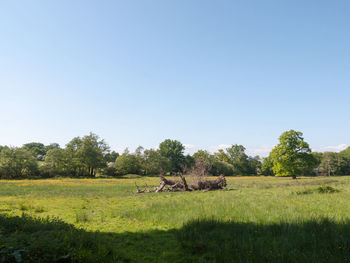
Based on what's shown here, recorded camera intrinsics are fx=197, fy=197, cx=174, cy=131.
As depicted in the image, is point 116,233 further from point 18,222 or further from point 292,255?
point 292,255

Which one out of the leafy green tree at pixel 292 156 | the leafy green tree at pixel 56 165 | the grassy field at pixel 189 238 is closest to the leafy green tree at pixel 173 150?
the leafy green tree at pixel 56 165

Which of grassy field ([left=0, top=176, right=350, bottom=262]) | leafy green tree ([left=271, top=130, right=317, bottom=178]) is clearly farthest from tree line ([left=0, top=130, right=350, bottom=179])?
grassy field ([left=0, top=176, right=350, bottom=262])

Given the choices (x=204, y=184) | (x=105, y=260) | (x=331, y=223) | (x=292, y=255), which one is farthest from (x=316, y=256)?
(x=204, y=184)

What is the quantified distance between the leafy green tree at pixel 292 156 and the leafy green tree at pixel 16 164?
66771 mm

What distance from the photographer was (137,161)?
78062 millimetres

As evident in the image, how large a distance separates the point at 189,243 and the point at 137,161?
241 feet

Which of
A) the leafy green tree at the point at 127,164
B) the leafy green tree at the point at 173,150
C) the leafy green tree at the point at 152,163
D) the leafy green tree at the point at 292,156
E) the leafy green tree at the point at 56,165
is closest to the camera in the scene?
the leafy green tree at the point at 292,156

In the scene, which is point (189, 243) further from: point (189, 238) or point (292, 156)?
point (292, 156)

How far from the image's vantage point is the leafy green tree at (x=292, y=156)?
159 feet

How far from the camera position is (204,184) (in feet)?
87.4

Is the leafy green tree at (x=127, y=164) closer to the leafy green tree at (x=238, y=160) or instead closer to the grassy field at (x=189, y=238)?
the leafy green tree at (x=238, y=160)

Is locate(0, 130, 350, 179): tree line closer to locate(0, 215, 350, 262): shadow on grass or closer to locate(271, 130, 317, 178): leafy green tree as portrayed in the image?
locate(271, 130, 317, 178): leafy green tree

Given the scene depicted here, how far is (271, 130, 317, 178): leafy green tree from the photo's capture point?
4847 centimetres

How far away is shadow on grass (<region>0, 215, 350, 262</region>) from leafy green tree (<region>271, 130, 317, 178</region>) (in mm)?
46528
